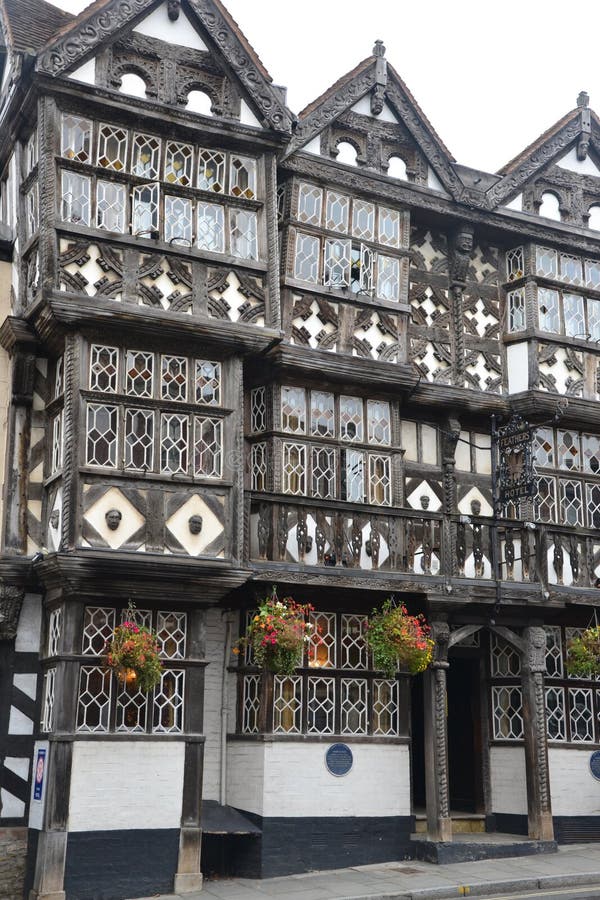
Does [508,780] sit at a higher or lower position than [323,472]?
lower

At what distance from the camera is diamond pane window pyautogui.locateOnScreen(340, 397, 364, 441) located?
18328 mm

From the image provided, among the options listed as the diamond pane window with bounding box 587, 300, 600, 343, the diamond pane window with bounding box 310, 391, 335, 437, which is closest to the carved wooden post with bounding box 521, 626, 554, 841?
the diamond pane window with bounding box 310, 391, 335, 437

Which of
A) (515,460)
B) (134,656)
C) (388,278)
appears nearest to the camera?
(134,656)

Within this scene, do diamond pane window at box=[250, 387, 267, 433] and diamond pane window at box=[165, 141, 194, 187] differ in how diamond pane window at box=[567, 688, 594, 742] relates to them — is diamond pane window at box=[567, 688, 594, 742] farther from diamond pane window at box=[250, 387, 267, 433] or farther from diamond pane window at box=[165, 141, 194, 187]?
diamond pane window at box=[165, 141, 194, 187]

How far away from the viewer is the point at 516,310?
20.5 m

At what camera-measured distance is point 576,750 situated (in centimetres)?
1894

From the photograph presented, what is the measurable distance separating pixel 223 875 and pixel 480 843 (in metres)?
3.95

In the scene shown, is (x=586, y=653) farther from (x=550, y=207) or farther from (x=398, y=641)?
(x=550, y=207)

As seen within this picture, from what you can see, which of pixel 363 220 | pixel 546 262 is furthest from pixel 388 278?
pixel 546 262

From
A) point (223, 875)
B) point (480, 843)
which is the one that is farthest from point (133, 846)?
point (480, 843)

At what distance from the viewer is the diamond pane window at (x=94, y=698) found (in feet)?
49.2

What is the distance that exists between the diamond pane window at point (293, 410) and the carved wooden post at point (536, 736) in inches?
200

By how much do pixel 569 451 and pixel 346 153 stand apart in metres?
6.69

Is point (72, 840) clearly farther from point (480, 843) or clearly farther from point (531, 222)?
point (531, 222)
